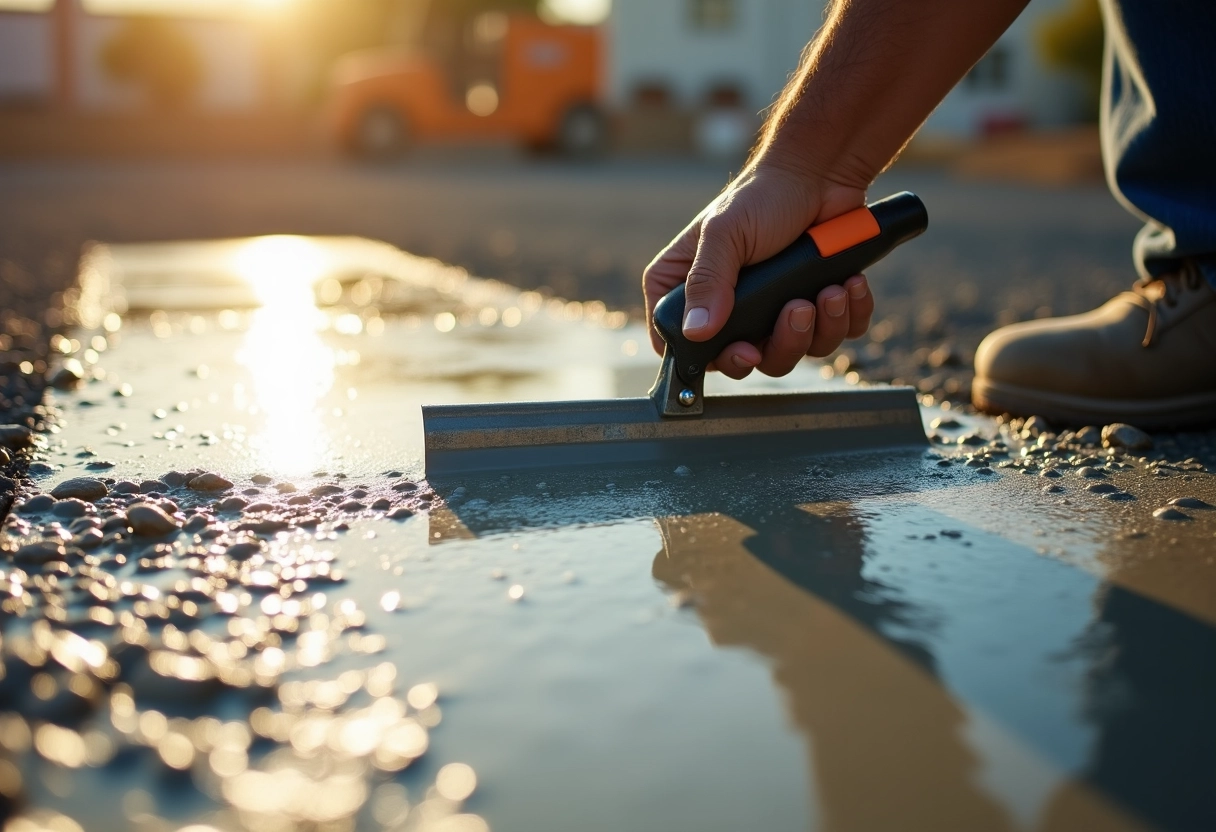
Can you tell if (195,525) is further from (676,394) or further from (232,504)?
(676,394)

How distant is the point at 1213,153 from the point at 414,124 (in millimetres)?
14094

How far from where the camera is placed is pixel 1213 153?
5.84 ft

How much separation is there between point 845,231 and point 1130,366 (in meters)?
0.61

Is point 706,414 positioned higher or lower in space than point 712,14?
lower

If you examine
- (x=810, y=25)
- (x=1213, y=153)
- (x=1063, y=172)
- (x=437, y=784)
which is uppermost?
(x=810, y=25)

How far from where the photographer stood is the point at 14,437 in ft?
5.23

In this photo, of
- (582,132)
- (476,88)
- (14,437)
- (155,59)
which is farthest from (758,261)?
(155,59)

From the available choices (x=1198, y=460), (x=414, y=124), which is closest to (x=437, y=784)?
(x=1198, y=460)

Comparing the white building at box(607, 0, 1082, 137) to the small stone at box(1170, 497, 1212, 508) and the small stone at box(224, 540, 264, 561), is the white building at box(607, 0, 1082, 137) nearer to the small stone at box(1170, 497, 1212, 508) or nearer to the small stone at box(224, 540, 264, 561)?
the small stone at box(1170, 497, 1212, 508)

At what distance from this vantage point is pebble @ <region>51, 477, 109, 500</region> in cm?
135

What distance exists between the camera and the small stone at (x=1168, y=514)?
1.31 metres

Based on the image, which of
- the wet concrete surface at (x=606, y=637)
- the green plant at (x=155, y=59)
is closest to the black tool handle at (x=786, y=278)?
the wet concrete surface at (x=606, y=637)

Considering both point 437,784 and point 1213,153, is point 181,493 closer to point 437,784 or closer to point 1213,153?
point 437,784

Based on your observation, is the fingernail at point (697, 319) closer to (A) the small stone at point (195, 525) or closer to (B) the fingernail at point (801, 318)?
(B) the fingernail at point (801, 318)
